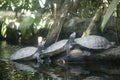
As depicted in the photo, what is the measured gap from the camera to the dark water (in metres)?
3.95

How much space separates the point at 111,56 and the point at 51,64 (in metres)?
1.07

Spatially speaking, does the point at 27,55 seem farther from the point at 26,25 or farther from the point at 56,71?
the point at 26,25

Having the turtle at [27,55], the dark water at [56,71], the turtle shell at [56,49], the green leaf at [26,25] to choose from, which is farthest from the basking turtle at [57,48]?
the green leaf at [26,25]

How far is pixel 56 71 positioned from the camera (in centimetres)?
445

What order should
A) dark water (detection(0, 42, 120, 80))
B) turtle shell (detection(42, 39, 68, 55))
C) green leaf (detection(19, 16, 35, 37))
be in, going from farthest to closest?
green leaf (detection(19, 16, 35, 37)) < turtle shell (detection(42, 39, 68, 55)) < dark water (detection(0, 42, 120, 80))

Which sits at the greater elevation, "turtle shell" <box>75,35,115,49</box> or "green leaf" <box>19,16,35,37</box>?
"green leaf" <box>19,16,35,37</box>

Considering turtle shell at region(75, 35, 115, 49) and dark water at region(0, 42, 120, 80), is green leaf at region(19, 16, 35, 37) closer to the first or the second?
dark water at region(0, 42, 120, 80)

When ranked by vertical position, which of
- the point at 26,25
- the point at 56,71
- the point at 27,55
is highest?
the point at 26,25

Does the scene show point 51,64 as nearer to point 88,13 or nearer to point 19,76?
point 19,76

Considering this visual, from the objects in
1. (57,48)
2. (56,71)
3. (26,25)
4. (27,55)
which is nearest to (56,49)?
(57,48)

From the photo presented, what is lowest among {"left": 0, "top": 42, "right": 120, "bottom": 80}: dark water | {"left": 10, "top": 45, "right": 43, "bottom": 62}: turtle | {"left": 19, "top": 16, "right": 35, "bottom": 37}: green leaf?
{"left": 0, "top": 42, "right": 120, "bottom": 80}: dark water

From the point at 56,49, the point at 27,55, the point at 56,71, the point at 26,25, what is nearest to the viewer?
the point at 56,71

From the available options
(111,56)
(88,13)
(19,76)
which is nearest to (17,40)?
(88,13)

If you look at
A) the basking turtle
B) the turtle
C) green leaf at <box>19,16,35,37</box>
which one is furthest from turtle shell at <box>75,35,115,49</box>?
green leaf at <box>19,16,35,37</box>
